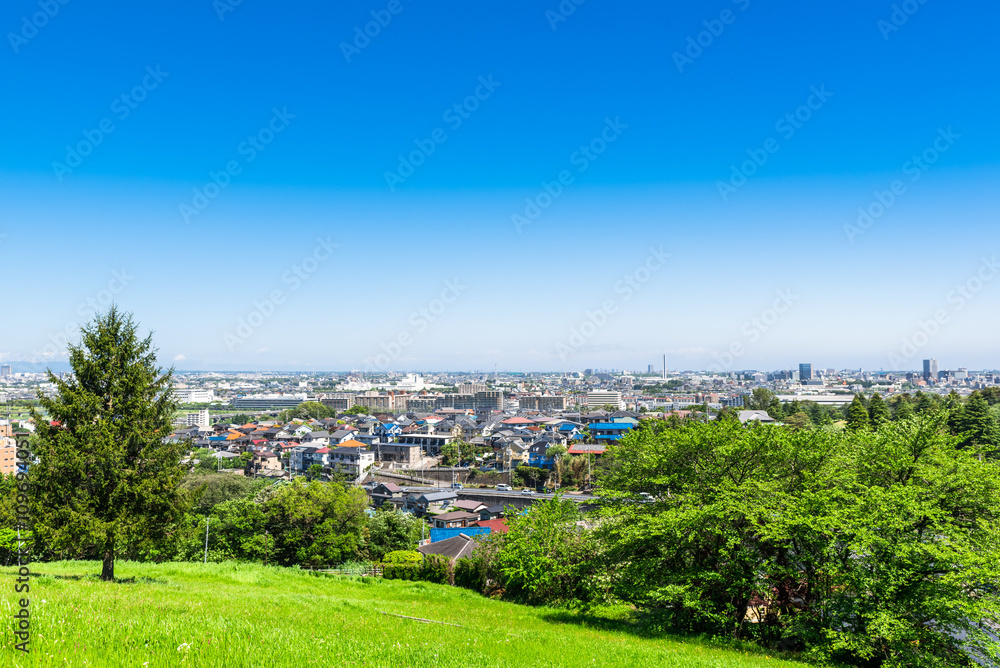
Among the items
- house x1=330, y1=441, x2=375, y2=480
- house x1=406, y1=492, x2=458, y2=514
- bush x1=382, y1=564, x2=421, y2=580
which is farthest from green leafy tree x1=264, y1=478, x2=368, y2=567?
house x1=330, y1=441, x2=375, y2=480

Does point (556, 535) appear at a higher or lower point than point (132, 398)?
lower

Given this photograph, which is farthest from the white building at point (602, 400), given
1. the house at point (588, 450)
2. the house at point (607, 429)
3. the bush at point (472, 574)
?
the bush at point (472, 574)

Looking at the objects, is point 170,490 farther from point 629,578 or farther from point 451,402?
point 451,402

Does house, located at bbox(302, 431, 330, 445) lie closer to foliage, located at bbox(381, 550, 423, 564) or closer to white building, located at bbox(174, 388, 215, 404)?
foliage, located at bbox(381, 550, 423, 564)

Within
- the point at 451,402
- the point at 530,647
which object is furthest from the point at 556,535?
the point at 451,402

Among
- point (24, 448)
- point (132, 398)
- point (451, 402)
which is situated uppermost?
point (132, 398)

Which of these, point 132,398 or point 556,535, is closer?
point 132,398

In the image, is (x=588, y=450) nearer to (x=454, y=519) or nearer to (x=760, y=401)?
(x=454, y=519)
